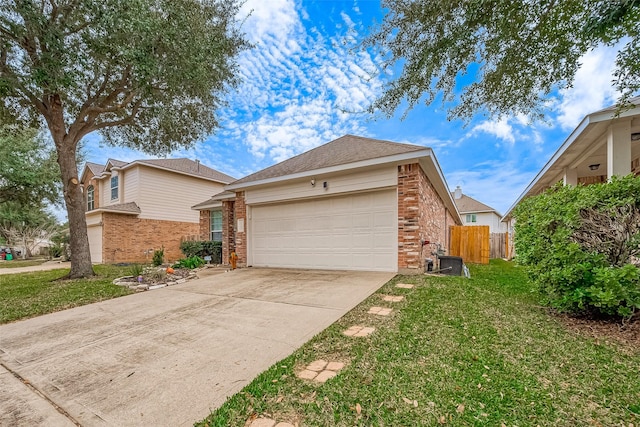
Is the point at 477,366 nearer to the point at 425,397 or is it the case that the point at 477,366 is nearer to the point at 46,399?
the point at 425,397

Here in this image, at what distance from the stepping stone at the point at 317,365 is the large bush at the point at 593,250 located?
3.13 metres

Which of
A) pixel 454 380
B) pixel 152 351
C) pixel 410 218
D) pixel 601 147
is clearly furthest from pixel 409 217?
pixel 152 351

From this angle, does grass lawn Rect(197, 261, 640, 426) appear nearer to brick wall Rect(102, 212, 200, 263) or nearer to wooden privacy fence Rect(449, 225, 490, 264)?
wooden privacy fence Rect(449, 225, 490, 264)

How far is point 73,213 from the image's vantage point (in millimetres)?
8445

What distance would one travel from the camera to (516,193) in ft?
48.9

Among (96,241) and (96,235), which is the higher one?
(96,235)

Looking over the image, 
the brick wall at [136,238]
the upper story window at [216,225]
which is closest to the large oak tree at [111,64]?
the upper story window at [216,225]

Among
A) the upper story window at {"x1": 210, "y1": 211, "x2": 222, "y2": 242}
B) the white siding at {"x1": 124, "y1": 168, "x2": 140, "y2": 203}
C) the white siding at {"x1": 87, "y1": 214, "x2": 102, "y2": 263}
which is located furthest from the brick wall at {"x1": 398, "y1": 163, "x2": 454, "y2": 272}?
the white siding at {"x1": 87, "y1": 214, "x2": 102, "y2": 263}

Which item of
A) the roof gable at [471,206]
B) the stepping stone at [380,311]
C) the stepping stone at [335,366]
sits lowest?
the stepping stone at [380,311]

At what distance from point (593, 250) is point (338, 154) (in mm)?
6300

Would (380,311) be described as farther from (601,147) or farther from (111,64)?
(111,64)

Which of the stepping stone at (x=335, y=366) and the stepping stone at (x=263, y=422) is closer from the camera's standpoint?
the stepping stone at (x=263, y=422)

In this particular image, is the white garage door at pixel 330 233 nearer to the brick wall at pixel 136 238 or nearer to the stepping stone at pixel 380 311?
the stepping stone at pixel 380 311

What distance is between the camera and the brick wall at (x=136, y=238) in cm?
1505
